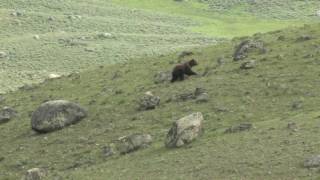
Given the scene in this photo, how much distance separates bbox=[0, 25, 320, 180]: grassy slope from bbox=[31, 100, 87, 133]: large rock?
2.16 ft

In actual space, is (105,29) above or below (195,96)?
below

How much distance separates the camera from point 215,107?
39.1m

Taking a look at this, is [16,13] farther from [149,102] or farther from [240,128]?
[240,128]

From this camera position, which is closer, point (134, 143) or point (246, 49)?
point (134, 143)

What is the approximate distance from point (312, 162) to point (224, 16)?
369ft

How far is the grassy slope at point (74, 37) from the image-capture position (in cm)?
9044

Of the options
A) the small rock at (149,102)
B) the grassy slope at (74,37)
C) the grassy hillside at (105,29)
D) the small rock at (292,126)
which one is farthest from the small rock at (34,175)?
the grassy slope at (74,37)

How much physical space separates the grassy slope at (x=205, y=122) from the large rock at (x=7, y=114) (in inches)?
25.7

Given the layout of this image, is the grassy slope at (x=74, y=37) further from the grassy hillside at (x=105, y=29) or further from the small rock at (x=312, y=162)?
the small rock at (x=312, y=162)

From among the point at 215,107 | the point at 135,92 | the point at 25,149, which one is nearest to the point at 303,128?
the point at 215,107

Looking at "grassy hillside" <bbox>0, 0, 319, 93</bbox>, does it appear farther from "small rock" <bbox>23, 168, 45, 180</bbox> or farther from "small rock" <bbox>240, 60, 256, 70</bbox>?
"small rock" <bbox>23, 168, 45, 180</bbox>

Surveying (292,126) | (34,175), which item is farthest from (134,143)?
(292,126)

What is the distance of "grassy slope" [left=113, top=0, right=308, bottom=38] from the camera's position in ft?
390

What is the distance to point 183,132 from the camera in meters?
32.5
